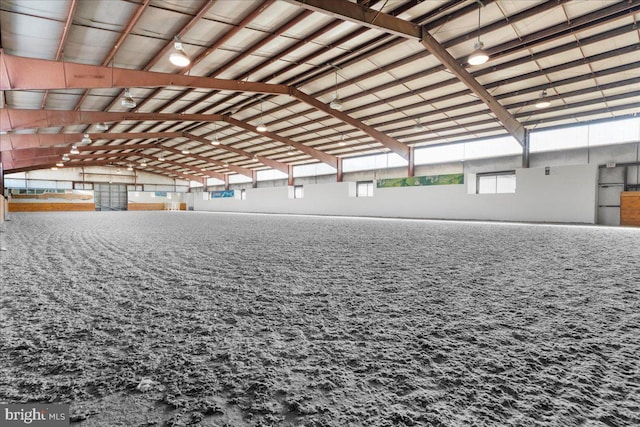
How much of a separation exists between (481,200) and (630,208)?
17.2ft

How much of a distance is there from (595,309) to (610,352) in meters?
0.61

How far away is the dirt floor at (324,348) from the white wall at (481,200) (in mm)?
13462

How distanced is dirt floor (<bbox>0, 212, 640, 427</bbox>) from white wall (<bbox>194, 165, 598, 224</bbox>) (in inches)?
530

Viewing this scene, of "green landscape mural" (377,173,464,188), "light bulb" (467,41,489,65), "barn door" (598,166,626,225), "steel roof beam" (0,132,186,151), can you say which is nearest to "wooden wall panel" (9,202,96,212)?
"steel roof beam" (0,132,186,151)

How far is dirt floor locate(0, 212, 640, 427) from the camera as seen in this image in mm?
713

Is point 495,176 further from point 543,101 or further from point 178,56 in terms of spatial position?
point 178,56

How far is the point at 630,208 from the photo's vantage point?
1190 centimetres

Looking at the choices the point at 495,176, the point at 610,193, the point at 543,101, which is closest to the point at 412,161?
the point at 495,176

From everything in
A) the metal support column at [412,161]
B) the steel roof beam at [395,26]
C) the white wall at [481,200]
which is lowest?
the white wall at [481,200]

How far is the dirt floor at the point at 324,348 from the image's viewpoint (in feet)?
2.34

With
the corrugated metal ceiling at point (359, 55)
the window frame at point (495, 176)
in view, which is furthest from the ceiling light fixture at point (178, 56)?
the window frame at point (495, 176)

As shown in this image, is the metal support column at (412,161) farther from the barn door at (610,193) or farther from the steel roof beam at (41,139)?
the steel roof beam at (41,139)

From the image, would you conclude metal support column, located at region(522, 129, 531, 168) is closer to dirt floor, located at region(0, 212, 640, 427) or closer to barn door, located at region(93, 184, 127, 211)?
dirt floor, located at region(0, 212, 640, 427)

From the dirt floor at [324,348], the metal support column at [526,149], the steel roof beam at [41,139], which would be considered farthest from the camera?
the steel roof beam at [41,139]
